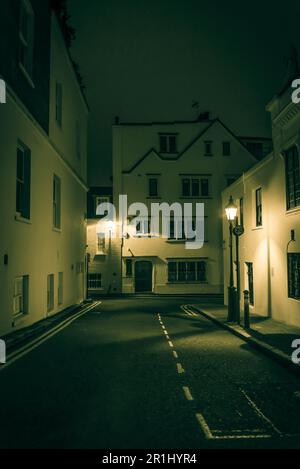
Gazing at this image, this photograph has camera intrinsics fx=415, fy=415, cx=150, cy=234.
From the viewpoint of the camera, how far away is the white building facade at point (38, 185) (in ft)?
40.2

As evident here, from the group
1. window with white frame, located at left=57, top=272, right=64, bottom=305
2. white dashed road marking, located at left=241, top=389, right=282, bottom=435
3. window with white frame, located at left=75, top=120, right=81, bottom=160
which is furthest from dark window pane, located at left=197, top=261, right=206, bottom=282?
white dashed road marking, located at left=241, top=389, right=282, bottom=435

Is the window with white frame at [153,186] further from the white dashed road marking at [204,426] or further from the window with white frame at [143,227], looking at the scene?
the white dashed road marking at [204,426]

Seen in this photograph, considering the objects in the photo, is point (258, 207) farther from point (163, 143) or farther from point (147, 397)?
point (163, 143)

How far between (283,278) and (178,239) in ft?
72.0

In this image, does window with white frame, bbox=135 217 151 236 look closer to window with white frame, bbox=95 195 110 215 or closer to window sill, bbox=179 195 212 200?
window sill, bbox=179 195 212 200

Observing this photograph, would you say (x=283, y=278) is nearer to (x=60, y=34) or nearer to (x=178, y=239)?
(x=60, y=34)

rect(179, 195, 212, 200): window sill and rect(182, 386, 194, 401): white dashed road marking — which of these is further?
rect(179, 195, 212, 200): window sill

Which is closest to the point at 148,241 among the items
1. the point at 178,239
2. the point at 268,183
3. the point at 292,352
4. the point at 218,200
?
the point at 178,239

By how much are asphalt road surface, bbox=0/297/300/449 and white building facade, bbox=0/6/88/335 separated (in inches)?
111

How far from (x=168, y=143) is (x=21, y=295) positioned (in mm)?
29775

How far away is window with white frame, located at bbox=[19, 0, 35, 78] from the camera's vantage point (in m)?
14.5

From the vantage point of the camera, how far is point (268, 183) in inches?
699

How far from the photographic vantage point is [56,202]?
66.4ft

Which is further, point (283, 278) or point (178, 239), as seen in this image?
point (178, 239)
